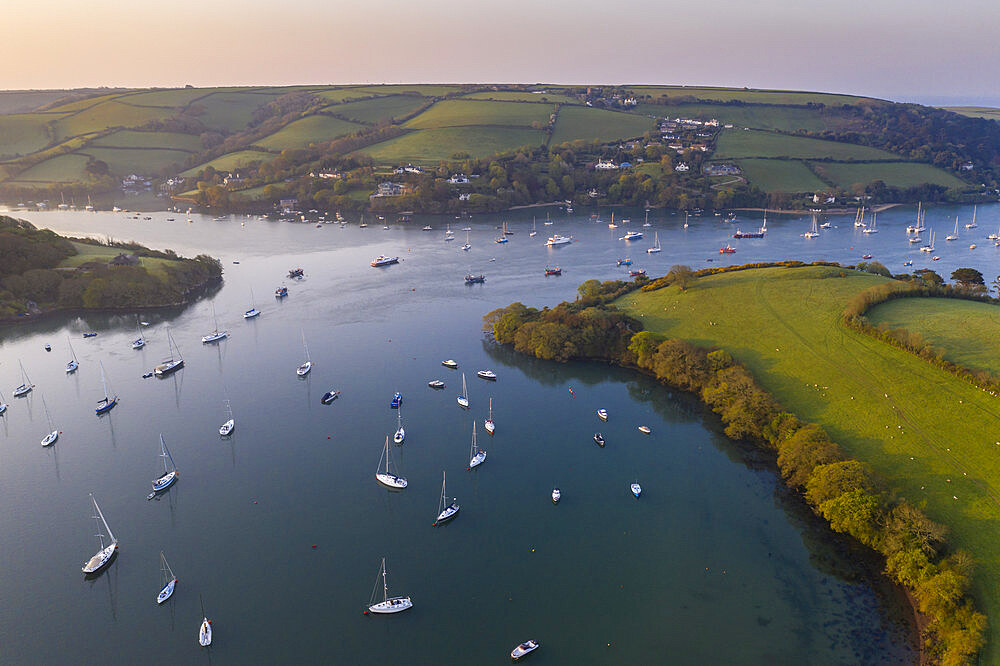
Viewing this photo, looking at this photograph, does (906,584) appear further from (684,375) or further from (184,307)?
(184,307)

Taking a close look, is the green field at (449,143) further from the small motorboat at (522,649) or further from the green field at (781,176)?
the small motorboat at (522,649)

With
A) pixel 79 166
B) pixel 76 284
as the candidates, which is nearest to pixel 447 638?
pixel 76 284

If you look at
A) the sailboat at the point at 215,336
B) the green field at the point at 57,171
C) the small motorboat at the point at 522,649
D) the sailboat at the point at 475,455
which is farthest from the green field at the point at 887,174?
the green field at the point at 57,171

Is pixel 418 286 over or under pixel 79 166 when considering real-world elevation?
under

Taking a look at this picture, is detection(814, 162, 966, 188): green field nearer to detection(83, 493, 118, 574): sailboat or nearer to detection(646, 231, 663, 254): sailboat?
detection(646, 231, 663, 254): sailboat

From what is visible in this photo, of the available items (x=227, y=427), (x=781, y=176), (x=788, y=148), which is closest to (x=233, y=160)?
(x=781, y=176)
